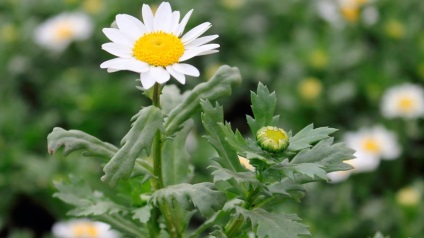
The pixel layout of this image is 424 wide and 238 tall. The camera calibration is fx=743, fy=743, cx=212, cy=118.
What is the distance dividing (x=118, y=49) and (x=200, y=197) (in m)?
0.26

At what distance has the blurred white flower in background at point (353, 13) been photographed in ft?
11.3

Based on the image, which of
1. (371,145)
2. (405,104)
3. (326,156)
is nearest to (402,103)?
(405,104)

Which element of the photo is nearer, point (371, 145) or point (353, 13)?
point (371, 145)

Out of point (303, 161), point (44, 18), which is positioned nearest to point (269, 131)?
point (303, 161)

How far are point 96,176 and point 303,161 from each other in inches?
68.2

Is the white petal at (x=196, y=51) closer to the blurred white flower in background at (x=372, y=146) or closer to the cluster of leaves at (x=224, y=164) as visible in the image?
the cluster of leaves at (x=224, y=164)

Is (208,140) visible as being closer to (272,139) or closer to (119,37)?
(272,139)

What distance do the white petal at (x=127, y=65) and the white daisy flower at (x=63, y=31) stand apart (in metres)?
2.41

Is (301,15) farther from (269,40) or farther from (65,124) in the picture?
(65,124)

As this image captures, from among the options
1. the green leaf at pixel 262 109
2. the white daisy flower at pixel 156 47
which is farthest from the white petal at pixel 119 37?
the green leaf at pixel 262 109

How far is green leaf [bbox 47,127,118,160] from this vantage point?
1.20 metres

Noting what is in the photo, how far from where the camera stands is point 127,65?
111 cm

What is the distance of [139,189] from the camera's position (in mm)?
1420

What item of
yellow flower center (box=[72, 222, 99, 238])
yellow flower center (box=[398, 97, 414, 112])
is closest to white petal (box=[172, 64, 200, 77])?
yellow flower center (box=[72, 222, 99, 238])
